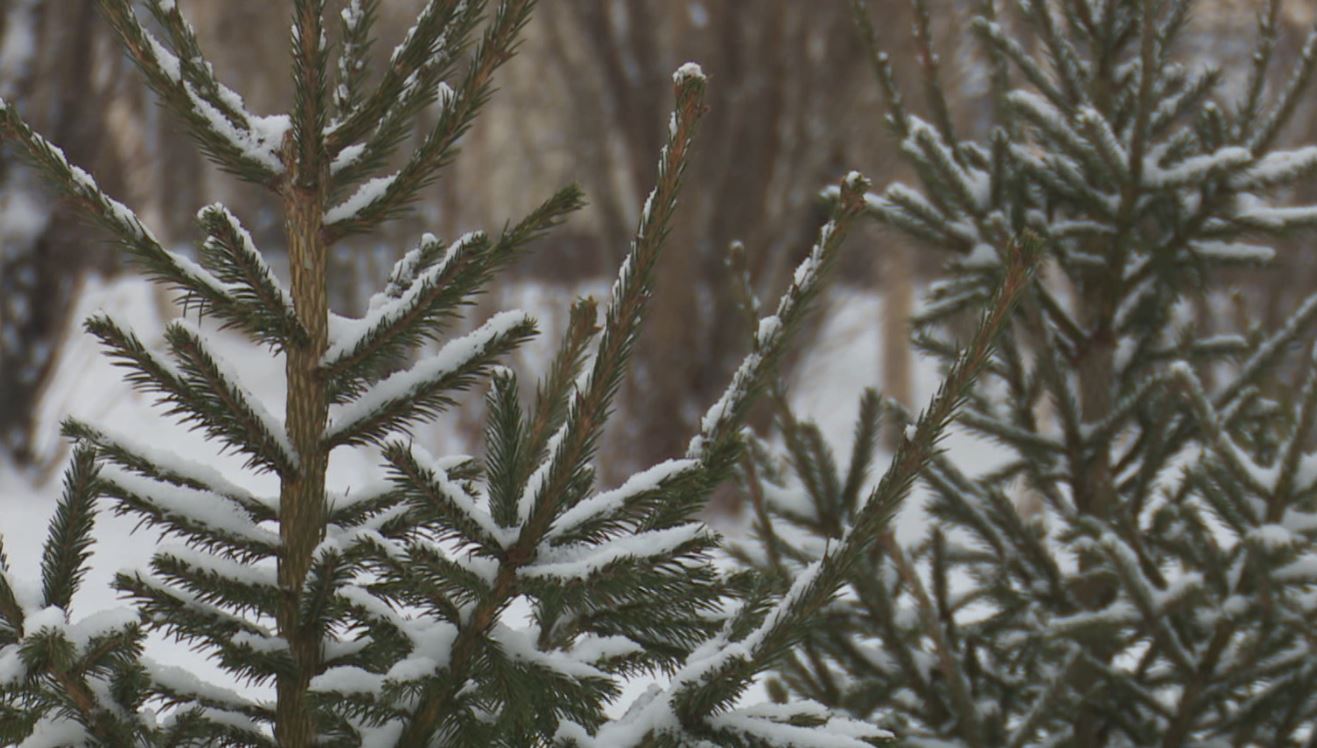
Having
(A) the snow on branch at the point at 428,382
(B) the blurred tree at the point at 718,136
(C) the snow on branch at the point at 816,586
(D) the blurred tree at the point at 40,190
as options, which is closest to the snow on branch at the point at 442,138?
→ (A) the snow on branch at the point at 428,382

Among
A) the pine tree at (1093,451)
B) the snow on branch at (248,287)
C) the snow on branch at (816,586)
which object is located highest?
the pine tree at (1093,451)

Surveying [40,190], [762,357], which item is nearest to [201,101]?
[762,357]

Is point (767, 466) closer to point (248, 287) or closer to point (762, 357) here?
point (762, 357)

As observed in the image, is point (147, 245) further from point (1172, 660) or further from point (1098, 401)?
point (1098, 401)

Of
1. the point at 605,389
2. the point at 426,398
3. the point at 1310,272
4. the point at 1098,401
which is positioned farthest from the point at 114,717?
the point at 1310,272

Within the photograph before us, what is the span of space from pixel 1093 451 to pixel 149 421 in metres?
7.48

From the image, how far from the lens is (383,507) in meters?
1.35

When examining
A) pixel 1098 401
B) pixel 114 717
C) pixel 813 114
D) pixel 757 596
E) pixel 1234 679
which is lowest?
pixel 114 717

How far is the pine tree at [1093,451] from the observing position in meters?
2.40

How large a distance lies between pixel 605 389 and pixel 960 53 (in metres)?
10.7

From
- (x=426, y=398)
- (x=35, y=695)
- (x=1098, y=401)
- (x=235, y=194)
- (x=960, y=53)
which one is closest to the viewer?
(x=35, y=695)

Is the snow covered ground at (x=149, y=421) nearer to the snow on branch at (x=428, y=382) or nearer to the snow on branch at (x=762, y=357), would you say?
the snow on branch at (x=428, y=382)

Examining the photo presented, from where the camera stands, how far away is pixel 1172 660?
2.51 metres

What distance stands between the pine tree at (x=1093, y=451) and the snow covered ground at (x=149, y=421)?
10.7 inches
